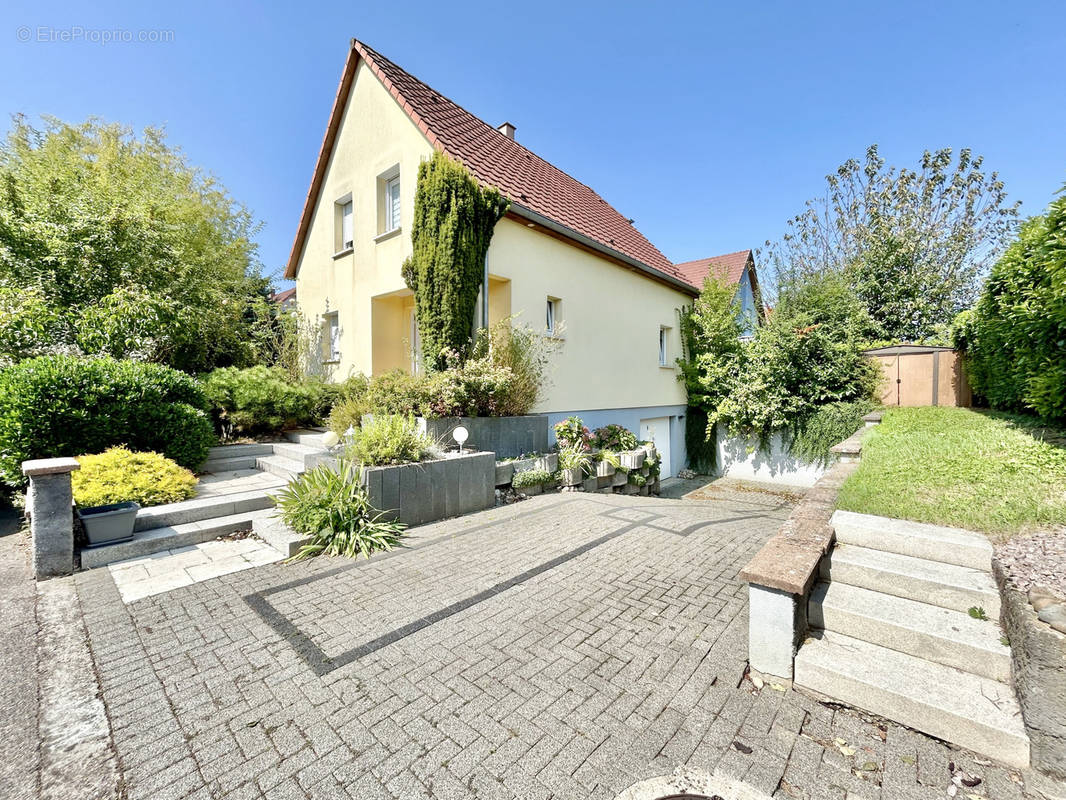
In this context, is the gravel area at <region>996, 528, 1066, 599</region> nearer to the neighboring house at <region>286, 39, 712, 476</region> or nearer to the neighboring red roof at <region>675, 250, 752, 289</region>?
the neighboring house at <region>286, 39, 712, 476</region>

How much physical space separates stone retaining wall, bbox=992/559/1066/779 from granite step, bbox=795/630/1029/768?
0.07 meters

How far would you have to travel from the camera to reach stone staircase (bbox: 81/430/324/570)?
13.7 feet

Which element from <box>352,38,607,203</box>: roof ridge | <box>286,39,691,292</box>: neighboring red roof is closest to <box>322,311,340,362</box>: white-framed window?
<box>286,39,691,292</box>: neighboring red roof

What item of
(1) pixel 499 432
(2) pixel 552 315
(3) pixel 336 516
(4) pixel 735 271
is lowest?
(3) pixel 336 516

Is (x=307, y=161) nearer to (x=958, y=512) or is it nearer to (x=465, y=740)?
(x=465, y=740)

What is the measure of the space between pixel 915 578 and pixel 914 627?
427mm

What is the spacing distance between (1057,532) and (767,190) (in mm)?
12159

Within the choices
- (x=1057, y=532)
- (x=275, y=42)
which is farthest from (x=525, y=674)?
(x=275, y=42)

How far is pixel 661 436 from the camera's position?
1239 cm

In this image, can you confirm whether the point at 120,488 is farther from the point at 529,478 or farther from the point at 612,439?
the point at 612,439

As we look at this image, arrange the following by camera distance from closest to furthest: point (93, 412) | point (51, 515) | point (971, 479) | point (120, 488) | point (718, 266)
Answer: point (51, 515) < point (971, 479) < point (120, 488) < point (93, 412) < point (718, 266)

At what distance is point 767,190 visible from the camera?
Answer: 12.6 metres

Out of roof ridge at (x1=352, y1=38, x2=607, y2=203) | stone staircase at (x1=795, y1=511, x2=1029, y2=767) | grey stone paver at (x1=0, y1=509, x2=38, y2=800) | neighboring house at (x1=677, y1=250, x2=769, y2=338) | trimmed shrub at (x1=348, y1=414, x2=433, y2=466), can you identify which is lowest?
grey stone paver at (x1=0, y1=509, x2=38, y2=800)

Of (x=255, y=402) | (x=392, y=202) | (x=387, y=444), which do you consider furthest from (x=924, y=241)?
(x=255, y=402)
